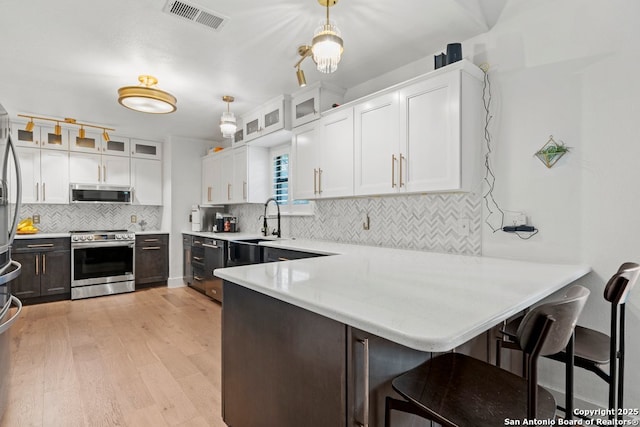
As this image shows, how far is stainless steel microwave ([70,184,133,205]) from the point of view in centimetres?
477

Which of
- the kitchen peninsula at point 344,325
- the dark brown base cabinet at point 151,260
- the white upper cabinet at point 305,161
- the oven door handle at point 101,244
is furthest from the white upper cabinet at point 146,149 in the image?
the kitchen peninsula at point 344,325

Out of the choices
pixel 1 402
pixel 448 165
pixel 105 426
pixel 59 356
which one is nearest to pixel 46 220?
pixel 59 356

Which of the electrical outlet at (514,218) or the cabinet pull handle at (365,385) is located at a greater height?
the electrical outlet at (514,218)

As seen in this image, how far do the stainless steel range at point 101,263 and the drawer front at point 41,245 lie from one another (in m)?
0.11

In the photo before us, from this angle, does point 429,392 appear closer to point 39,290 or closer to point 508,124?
point 508,124

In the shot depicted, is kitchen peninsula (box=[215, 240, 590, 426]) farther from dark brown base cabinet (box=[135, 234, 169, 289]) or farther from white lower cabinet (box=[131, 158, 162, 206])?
white lower cabinet (box=[131, 158, 162, 206])

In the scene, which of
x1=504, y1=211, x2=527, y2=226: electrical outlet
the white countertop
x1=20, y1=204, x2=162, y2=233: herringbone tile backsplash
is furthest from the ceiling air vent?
x1=20, y1=204, x2=162, y2=233: herringbone tile backsplash

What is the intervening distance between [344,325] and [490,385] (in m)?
0.53

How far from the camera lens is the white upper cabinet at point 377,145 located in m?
2.54

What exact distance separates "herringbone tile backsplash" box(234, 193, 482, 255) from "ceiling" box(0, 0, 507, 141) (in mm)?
1216

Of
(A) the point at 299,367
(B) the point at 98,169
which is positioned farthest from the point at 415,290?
(B) the point at 98,169

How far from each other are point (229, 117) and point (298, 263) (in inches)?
82.6

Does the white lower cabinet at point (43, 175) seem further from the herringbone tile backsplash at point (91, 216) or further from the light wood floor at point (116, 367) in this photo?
the light wood floor at point (116, 367)

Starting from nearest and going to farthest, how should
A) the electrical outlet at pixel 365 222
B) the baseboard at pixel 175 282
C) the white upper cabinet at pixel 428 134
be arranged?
the white upper cabinet at pixel 428 134 → the electrical outlet at pixel 365 222 → the baseboard at pixel 175 282
